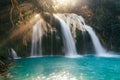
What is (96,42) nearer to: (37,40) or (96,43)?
(96,43)

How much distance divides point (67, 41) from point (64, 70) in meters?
6.77

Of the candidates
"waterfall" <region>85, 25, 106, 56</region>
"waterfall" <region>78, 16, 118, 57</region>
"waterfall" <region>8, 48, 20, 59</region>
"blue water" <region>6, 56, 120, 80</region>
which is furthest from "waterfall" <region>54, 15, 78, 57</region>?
"waterfall" <region>8, 48, 20, 59</region>

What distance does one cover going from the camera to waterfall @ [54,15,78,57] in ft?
63.7

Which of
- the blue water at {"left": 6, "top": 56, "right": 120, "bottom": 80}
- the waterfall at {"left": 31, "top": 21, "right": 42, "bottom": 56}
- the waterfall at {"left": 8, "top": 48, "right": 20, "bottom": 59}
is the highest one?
the waterfall at {"left": 31, "top": 21, "right": 42, "bottom": 56}

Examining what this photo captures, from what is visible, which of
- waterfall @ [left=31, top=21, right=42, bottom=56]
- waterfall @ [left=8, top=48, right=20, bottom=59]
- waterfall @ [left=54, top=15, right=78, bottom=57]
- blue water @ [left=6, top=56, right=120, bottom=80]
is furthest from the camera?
waterfall @ [left=54, top=15, right=78, bottom=57]

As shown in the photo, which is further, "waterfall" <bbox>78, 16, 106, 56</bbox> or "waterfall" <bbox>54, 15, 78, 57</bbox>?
"waterfall" <bbox>78, 16, 106, 56</bbox>

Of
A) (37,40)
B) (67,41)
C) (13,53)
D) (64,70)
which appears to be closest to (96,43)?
(67,41)

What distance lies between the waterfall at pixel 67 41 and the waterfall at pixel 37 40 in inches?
70.8

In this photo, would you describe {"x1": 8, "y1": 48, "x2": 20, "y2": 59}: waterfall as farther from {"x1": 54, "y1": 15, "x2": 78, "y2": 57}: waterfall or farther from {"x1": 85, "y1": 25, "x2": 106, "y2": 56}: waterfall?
{"x1": 85, "y1": 25, "x2": 106, "y2": 56}: waterfall

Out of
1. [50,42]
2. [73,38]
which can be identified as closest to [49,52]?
[50,42]

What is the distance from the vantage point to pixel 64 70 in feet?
43.1

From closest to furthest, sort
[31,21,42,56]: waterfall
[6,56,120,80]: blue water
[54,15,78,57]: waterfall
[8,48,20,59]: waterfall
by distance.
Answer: [6,56,120,80]: blue water, [8,48,20,59]: waterfall, [31,21,42,56]: waterfall, [54,15,78,57]: waterfall

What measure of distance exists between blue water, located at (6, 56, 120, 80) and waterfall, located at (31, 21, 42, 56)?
7.11 ft

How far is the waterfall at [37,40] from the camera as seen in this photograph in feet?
→ 61.3
